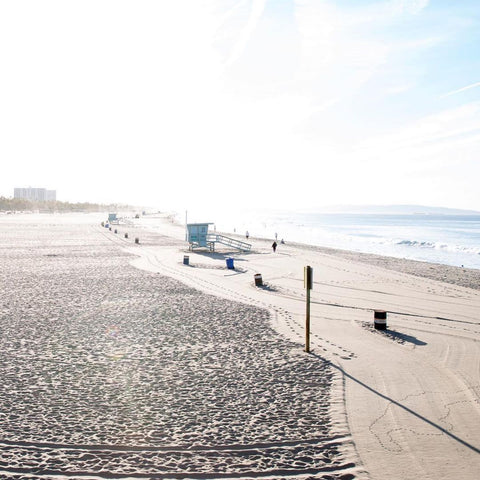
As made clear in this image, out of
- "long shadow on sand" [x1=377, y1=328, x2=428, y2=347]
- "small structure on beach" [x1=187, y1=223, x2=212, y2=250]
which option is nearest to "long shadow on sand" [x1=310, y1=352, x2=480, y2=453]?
"long shadow on sand" [x1=377, y1=328, x2=428, y2=347]

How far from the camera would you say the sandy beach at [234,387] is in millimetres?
5309

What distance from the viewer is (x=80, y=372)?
827 cm

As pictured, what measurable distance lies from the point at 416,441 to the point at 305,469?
1.64 meters

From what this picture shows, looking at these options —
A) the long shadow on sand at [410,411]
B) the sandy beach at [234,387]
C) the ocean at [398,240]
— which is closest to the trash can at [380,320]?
the sandy beach at [234,387]

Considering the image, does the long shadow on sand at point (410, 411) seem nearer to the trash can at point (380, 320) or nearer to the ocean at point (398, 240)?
the trash can at point (380, 320)

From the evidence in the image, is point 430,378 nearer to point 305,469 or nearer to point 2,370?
point 305,469

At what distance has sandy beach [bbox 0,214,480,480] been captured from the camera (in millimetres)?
5309

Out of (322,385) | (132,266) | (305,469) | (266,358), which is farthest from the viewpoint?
(132,266)

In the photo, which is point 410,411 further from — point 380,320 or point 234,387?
point 380,320

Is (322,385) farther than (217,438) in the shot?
Yes

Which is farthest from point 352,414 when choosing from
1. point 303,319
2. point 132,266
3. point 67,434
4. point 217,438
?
point 132,266

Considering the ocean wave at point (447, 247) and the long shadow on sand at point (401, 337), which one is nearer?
the long shadow on sand at point (401, 337)

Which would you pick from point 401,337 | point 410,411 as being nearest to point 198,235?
point 401,337

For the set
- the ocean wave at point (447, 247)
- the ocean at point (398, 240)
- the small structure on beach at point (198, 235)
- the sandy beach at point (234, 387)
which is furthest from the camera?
the ocean wave at point (447, 247)
